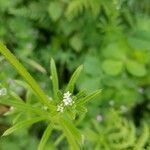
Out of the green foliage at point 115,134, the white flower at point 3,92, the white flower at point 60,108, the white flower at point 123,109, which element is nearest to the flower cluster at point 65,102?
the white flower at point 60,108

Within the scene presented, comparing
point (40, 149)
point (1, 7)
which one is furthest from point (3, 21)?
point (40, 149)

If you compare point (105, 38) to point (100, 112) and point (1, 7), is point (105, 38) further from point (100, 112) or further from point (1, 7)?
point (1, 7)

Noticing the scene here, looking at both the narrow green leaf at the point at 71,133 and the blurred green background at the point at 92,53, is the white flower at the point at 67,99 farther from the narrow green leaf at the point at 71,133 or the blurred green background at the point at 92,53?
the blurred green background at the point at 92,53

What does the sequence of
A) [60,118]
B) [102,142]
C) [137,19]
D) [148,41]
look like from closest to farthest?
[60,118]
[102,142]
[148,41]
[137,19]

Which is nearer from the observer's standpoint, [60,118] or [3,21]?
[60,118]

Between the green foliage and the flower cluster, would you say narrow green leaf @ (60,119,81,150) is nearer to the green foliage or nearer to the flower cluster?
the flower cluster

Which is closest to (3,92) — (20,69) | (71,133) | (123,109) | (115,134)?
(20,69)

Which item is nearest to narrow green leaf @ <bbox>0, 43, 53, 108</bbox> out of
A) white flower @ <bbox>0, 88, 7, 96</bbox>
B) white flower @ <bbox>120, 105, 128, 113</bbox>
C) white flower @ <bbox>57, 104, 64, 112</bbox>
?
white flower @ <bbox>57, 104, 64, 112</bbox>

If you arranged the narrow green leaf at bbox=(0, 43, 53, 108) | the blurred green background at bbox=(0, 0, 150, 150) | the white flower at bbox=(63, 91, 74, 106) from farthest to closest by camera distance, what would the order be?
the blurred green background at bbox=(0, 0, 150, 150), the white flower at bbox=(63, 91, 74, 106), the narrow green leaf at bbox=(0, 43, 53, 108)
